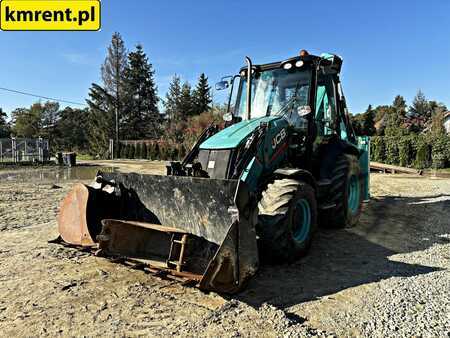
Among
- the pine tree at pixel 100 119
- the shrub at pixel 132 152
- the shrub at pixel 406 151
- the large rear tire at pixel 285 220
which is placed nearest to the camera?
the large rear tire at pixel 285 220

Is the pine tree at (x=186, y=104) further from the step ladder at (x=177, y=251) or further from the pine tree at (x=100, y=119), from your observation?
the step ladder at (x=177, y=251)

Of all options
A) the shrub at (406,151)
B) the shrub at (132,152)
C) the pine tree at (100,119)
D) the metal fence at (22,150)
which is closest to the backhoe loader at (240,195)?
the shrub at (406,151)

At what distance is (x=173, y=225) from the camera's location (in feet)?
13.9

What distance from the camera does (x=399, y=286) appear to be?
3617 mm

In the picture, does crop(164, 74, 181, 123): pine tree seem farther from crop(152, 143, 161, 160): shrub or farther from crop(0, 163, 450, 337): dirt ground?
crop(0, 163, 450, 337): dirt ground

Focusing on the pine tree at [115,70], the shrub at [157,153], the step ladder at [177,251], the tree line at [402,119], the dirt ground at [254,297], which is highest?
the pine tree at [115,70]

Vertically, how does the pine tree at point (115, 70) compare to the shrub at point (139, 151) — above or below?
above

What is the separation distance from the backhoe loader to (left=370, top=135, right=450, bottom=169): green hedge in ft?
51.1

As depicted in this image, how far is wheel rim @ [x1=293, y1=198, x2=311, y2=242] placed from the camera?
4.38m

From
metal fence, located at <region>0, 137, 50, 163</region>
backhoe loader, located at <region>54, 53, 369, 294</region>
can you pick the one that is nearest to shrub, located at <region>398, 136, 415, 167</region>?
backhoe loader, located at <region>54, 53, 369, 294</region>

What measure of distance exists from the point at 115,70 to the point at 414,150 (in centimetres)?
3477

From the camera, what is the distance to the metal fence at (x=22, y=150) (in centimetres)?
2530

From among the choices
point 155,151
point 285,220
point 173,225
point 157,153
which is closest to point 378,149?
point 285,220

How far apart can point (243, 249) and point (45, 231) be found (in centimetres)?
411
